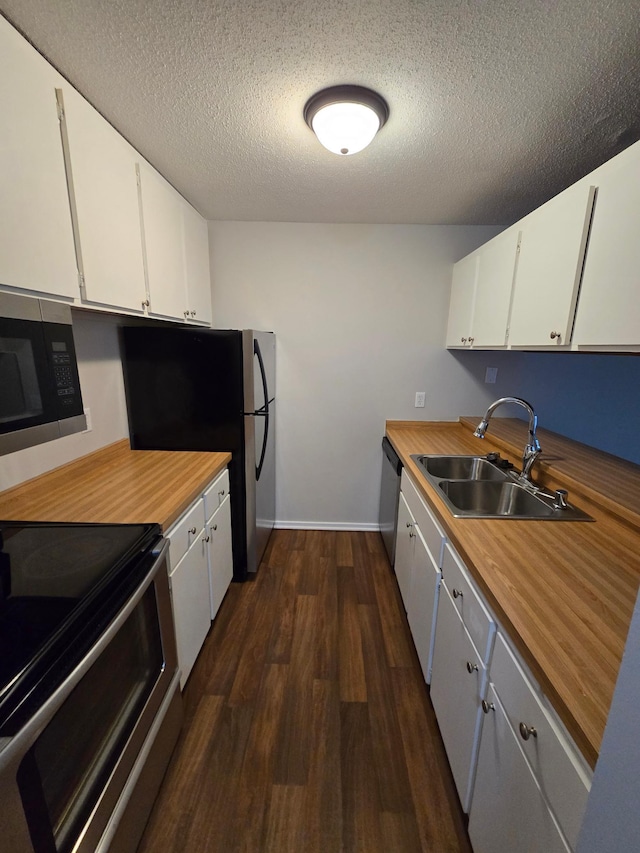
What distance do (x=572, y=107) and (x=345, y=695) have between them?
2.49 meters

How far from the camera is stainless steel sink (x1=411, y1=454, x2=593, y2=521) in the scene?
4.40 feet

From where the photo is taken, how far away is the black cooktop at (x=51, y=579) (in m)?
0.69

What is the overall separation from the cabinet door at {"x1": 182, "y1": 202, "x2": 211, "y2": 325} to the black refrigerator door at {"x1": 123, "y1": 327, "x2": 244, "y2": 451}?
332 mm

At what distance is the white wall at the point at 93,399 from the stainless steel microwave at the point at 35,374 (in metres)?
0.61

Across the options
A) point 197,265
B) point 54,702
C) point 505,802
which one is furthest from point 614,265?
point 197,265

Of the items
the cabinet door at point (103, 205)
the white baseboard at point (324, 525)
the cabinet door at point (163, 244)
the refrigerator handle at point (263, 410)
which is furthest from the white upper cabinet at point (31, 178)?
the white baseboard at point (324, 525)

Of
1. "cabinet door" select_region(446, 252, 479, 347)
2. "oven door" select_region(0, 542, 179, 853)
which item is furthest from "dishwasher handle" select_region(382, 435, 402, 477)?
"oven door" select_region(0, 542, 179, 853)

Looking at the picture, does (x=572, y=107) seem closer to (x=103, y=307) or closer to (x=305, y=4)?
(x=305, y=4)

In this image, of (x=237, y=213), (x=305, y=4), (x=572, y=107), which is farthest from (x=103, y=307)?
(x=572, y=107)

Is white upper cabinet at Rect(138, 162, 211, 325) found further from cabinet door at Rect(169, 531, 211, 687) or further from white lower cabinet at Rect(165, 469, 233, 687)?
cabinet door at Rect(169, 531, 211, 687)

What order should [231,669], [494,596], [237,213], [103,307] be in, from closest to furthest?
[494,596] → [103,307] → [231,669] → [237,213]

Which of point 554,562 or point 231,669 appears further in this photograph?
point 231,669

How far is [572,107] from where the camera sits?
1.23 metres

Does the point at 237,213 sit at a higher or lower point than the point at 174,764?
higher
